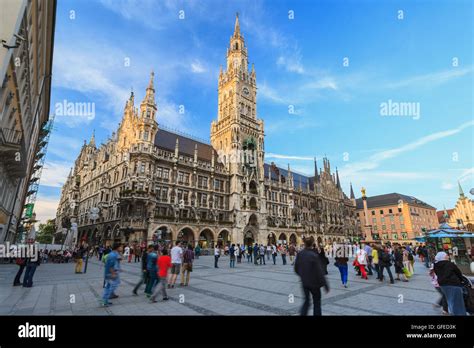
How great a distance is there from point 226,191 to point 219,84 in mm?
29633

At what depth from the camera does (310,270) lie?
5.19 m

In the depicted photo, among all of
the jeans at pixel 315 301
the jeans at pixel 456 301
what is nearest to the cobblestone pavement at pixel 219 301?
the jeans at pixel 456 301

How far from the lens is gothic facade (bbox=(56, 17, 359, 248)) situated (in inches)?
1383

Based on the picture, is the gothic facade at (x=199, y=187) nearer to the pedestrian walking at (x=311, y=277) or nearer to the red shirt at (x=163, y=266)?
the red shirt at (x=163, y=266)

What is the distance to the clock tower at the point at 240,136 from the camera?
4644 centimetres

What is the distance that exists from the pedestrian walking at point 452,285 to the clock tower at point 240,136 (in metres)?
38.7

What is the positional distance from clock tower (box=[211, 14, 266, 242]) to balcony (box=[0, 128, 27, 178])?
3146 centimetres

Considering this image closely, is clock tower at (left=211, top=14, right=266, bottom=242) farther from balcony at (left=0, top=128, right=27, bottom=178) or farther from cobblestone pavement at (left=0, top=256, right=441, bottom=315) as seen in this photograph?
cobblestone pavement at (left=0, top=256, right=441, bottom=315)

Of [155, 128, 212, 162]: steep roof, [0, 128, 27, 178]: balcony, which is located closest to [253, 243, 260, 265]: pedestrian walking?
[0, 128, 27, 178]: balcony

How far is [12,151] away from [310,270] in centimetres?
1809

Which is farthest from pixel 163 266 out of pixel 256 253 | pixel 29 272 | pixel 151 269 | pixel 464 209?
pixel 464 209

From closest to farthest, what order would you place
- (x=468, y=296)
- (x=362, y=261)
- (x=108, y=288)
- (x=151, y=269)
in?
(x=468, y=296) < (x=108, y=288) < (x=151, y=269) < (x=362, y=261)

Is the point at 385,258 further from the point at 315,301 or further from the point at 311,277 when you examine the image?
the point at 311,277
